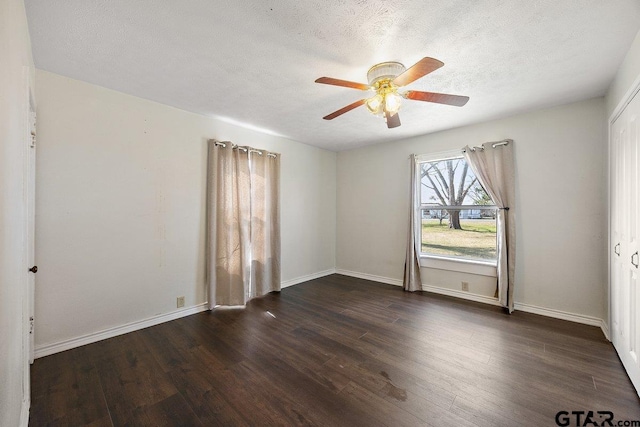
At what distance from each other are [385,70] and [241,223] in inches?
99.2

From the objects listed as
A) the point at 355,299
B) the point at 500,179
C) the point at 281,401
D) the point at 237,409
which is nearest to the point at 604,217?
the point at 500,179

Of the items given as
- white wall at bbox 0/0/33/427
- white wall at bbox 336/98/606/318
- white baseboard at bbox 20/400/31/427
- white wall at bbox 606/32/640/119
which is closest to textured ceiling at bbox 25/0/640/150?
white wall at bbox 606/32/640/119

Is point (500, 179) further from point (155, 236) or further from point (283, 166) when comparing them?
point (155, 236)

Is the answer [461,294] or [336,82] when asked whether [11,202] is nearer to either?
[336,82]

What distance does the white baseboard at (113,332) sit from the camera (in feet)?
7.27

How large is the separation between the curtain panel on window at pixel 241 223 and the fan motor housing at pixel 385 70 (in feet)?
6.99

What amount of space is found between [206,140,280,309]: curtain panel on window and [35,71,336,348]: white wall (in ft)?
0.54

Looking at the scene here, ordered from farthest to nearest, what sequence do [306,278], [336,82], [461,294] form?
[306,278] → [461,294] → [336,82]

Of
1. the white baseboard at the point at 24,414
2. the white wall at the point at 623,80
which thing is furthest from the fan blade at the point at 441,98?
the white baseboard at the point at 24,414

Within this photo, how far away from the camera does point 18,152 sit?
1.31 meters

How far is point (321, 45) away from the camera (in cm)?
187

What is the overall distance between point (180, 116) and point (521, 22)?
3315 mm

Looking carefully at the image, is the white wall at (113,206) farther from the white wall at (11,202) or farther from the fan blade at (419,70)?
the fan blade at (419,70)

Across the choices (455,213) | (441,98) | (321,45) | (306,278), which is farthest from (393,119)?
(306,278)
